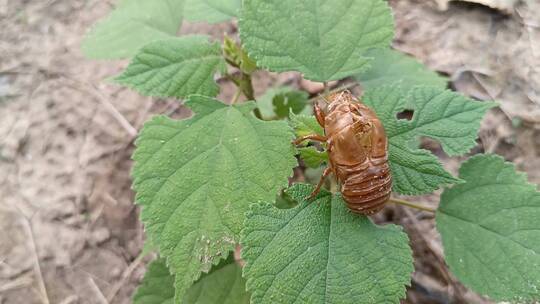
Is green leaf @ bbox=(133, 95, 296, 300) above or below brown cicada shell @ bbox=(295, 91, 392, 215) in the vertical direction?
below

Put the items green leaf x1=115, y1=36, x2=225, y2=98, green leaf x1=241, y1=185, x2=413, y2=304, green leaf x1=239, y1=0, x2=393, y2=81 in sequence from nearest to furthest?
green leaf x1=241, y1=185, x2=413, y2=304 → green leaf x1=239, y1=0, x2=393, y2=81 → green leaf x1=115, y1=36, x2=225, y2=98

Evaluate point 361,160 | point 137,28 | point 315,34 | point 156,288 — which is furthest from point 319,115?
point 137,28

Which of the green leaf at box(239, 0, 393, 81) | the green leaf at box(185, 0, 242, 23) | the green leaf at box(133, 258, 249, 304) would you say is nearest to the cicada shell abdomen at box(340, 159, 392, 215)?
the green leaf at box(239, 0, 393, 81)

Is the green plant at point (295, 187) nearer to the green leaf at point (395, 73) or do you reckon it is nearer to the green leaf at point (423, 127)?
the green leaf at point (423, 127)

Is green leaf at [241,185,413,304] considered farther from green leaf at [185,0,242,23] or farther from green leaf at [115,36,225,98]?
green leaf at [185,0,242,23]

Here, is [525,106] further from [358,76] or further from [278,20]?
[278,20]

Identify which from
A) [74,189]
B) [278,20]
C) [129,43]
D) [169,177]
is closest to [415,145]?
[278,20]
